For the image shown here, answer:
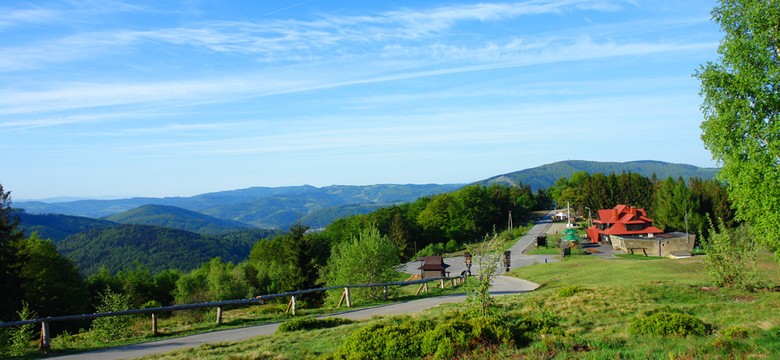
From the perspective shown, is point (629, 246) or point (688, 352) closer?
point (688, 352)

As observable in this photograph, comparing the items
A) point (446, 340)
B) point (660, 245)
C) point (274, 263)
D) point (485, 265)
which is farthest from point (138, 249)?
point (446, 340)

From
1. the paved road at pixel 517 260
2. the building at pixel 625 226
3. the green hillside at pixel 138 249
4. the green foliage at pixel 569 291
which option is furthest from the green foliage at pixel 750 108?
the green hillside at pixel 138 249

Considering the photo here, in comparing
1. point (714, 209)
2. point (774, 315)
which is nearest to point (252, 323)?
point (774, 315)

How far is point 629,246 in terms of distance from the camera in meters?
64.2

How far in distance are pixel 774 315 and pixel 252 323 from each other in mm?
15370

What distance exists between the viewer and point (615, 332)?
11.1 meters

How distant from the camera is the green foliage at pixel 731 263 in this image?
744 inches

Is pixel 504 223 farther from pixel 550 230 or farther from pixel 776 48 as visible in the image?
pixel 776 48

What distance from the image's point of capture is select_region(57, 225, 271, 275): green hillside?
168000 millimetres

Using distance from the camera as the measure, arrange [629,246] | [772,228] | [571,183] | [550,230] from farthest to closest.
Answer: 1. [571,183]
2. [550,230]
3. [629,246]
4. [772,228]

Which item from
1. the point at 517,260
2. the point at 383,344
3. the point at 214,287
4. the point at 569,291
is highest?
the point at 383,344

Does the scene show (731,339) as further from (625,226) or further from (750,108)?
(625,226)

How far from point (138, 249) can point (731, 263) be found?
19348cm

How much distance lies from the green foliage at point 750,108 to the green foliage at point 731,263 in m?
2.82
